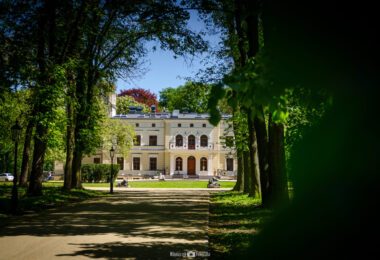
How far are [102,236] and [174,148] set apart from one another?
135ft

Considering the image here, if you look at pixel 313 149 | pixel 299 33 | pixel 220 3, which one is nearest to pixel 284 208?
pixel 313 149

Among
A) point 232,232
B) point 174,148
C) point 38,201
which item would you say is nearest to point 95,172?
point 174,148

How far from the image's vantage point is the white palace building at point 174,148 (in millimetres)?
47312

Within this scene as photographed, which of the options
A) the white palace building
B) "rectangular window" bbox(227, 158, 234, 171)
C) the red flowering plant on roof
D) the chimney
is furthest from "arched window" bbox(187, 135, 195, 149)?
the red flowering plant on roof

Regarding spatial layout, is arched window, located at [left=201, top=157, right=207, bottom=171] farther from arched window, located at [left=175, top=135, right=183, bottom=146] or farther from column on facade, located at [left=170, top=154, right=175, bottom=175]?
column on facade, located at [left=170, top=154, right=175, bottom=175]

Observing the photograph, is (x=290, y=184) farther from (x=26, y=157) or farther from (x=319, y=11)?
(x=26, y=157)

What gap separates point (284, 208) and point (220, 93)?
1.25m

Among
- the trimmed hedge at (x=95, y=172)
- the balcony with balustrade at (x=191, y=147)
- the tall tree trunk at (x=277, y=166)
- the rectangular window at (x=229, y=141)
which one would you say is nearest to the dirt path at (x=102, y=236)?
the tall tree trunk at (x=277, y=166)

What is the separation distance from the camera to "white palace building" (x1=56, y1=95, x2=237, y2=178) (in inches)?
1863

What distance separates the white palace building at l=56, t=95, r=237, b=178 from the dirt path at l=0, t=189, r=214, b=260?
37.7m

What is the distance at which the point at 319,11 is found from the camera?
5.03 feet

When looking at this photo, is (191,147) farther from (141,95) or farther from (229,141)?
(229,141)

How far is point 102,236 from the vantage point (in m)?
6.43

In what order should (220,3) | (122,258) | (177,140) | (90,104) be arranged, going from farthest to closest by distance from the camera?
(177,140), (90,104), (220,3), (122,258)
